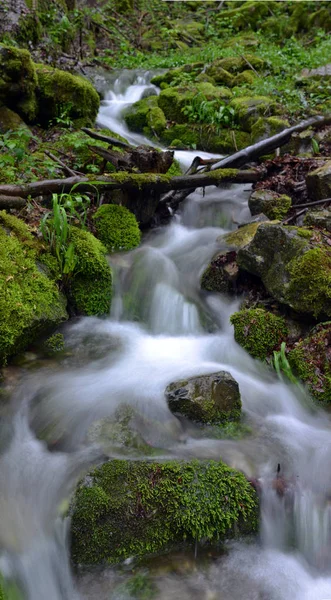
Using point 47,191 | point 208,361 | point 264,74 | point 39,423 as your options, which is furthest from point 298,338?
point 264,74

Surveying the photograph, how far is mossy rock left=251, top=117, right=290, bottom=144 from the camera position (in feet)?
27.3

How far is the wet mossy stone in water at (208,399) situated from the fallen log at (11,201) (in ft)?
8.95

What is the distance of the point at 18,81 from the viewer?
283 inches

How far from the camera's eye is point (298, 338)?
4.07 m

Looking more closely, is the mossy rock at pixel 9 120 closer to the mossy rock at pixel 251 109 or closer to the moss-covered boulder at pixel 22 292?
the moss-covered boulder at pixel 22 292

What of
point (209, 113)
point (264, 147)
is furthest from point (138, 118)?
point (264, 147)

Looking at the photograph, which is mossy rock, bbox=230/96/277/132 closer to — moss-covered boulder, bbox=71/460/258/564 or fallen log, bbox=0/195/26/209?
fallen log, bbox=0/195/26/209

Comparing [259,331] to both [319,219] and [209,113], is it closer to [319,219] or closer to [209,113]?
[319,219]

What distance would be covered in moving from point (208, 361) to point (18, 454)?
6.48ft

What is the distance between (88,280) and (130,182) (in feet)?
5.11

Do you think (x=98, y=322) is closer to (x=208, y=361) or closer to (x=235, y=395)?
(x=208, y=361)

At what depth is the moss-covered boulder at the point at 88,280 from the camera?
450 centimetres

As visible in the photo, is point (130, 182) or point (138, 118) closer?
point (130, 182)

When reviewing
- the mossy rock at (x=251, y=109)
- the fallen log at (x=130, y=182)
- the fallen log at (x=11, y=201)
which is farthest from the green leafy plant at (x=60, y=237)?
the mossy rock at (x=251, y=109)
